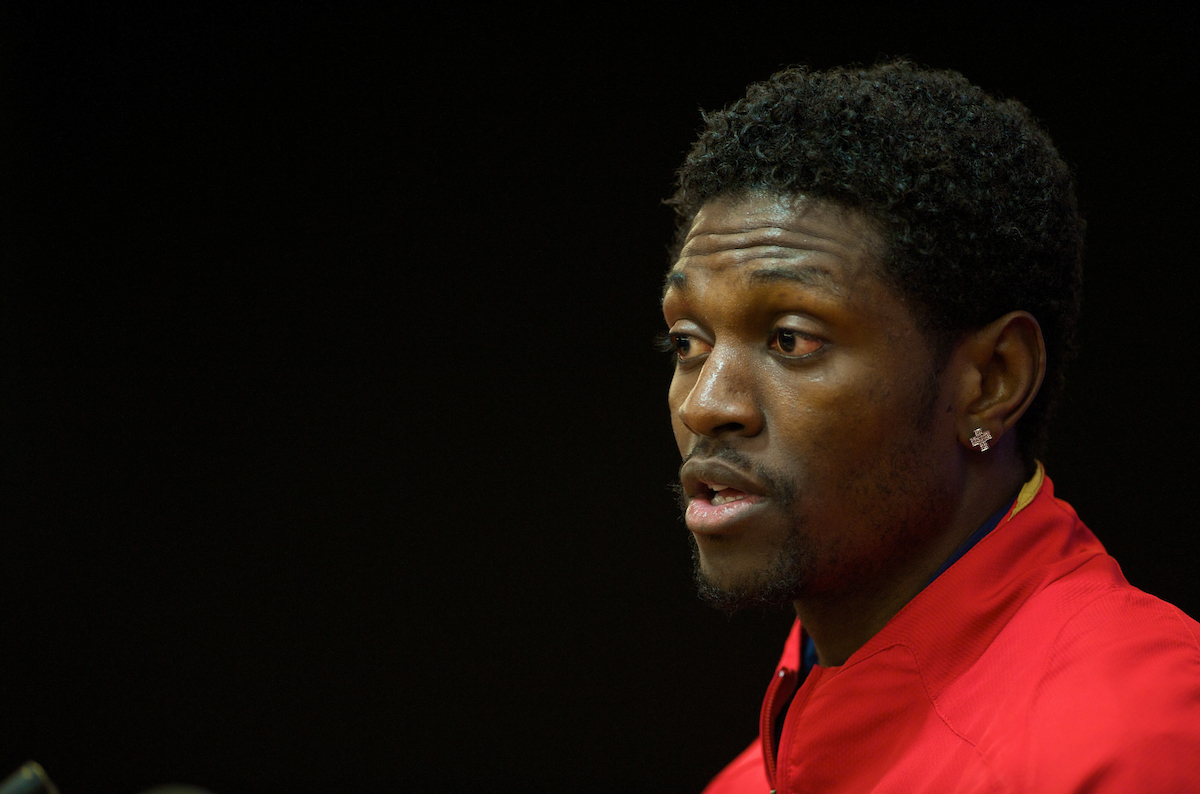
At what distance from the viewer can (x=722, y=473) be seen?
1.28 m

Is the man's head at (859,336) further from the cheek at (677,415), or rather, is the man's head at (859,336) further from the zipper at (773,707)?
the zipper at (773,707)

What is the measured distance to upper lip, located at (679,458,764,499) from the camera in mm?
1270

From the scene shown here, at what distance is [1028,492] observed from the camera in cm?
136

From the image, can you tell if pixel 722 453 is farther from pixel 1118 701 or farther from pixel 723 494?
pixel 1118 701

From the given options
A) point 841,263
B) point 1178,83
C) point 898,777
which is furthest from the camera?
point 1178,83

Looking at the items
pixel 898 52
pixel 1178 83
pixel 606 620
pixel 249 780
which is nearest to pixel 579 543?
pixel 606 620

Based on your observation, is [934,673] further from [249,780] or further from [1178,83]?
[249,780]

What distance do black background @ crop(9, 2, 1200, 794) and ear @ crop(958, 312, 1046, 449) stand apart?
4.98 feet

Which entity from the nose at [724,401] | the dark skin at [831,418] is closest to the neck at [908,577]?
the dark skin at [831,418]

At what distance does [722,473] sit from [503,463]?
1583 mm

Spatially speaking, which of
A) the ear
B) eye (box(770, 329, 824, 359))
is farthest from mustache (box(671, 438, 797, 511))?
the ear

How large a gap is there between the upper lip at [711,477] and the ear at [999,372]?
282 mm

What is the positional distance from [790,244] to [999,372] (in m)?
0.32

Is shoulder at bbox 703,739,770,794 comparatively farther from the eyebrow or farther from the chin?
the eyebrow
